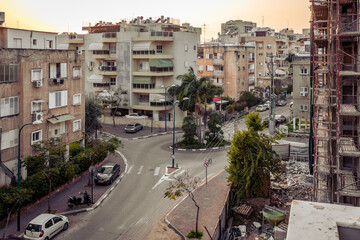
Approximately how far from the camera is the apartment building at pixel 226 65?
231 ft

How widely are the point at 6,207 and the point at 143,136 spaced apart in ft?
87.3

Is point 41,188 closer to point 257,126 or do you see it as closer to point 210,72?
point 257,126

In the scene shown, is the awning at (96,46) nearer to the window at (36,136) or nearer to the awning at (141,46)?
the awning at (141,46)

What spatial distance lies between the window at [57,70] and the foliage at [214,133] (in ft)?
56.6

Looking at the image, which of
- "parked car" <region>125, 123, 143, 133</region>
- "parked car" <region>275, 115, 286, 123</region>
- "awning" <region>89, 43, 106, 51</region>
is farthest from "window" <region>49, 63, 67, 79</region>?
"parked car" <region>275, 115, 286, 123</region>

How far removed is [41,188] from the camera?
26.5m

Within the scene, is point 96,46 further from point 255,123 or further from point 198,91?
point 255,123

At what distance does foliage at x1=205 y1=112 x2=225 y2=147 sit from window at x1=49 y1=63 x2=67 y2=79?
17.2m

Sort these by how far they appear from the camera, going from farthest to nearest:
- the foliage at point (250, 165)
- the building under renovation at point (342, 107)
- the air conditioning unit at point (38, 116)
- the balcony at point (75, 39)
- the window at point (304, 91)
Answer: the balcony at point (75, 39)
the window at point (304, 91)
the air conditioning unit at point (38, 116)
the foliage at point (250, 165)
the building under renovation at point (342, 107)

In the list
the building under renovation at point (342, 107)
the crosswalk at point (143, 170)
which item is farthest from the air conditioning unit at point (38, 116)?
the building under renovation at point (342, 107)

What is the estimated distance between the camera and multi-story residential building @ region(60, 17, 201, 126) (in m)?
54.4

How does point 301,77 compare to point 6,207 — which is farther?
point 301,77

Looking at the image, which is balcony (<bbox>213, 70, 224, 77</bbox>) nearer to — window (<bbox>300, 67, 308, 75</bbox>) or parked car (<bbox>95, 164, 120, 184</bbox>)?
window (<bbox>300, 67, 308, 75</bbox>)

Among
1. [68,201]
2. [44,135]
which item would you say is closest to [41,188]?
[68,201]
